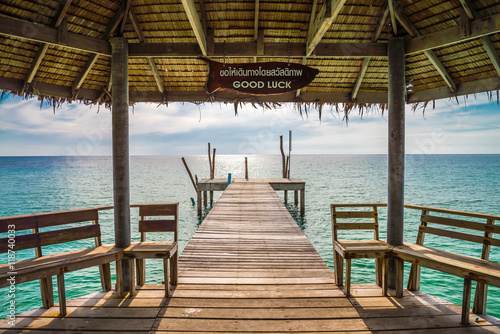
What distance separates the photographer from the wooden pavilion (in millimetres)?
3566

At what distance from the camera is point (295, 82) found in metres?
4.09

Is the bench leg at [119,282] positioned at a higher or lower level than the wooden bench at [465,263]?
lower

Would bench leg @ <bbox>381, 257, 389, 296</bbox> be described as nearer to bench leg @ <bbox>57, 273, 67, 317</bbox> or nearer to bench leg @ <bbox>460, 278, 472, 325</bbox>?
bench leg @ <bbox>460, 278, 472, 325</bbox>

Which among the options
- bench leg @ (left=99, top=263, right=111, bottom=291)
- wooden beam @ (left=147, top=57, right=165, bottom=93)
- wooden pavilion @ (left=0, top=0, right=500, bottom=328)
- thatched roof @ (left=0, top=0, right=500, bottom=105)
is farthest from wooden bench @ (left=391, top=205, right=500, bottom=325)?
wooden beam @ (left=147, top=57, right=165, bottom=93)

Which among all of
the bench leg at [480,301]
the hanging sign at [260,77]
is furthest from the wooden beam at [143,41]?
the bench leg at [480,301]

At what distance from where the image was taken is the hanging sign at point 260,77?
4066 mm

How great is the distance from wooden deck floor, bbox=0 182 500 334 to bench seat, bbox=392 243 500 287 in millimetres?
477

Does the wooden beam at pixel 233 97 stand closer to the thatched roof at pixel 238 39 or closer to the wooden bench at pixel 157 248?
the thatched roof at pixel 238 39

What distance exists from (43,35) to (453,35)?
4.72 m

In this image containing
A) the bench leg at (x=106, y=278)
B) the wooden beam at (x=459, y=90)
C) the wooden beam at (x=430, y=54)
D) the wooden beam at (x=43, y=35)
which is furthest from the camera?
the wooden beam at (x=459, y=90)

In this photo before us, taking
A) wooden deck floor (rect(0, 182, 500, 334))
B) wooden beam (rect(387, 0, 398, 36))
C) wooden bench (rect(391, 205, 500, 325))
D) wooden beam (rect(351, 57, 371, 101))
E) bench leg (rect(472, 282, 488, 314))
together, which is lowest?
wooden deck floor (rect(0, 182, 500, 334))

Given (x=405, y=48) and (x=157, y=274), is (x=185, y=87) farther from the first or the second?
(x=157, y=274)

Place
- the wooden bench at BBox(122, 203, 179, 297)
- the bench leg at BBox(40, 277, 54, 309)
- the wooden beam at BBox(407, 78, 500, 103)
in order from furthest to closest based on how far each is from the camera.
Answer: the wooden beam at BBox(407, 78, 500, 103)
the wooden bench at BBox(122, 203, 179, 297)
the bench leg at BBox(40, 277, 54, 309)

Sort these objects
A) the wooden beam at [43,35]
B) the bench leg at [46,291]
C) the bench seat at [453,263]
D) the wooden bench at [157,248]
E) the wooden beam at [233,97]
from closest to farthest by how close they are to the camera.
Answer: the bench seat at [453,263] < the bench leg at [46,291] < the wooden beam at [43,35] < the wooden bench at [157,248] < the wooden beam at [233,97]
